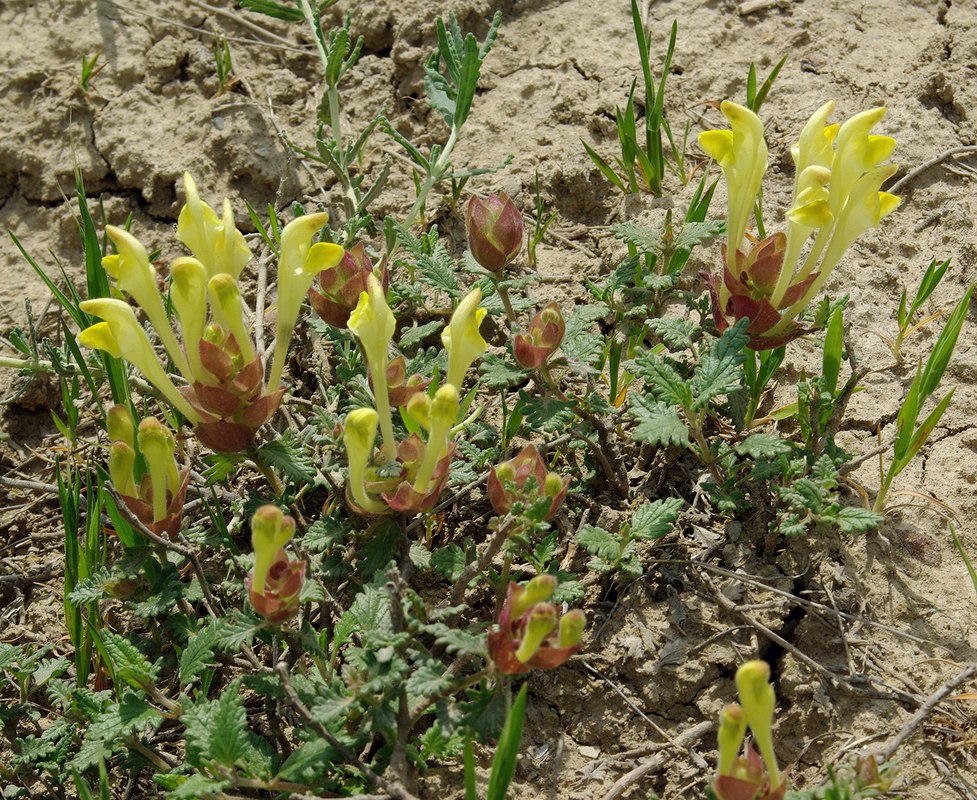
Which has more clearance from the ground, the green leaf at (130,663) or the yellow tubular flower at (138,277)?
the yellow tubular flower at (138,277)

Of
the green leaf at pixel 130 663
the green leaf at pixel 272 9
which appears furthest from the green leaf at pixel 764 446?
the green leaf at pixel 272 9

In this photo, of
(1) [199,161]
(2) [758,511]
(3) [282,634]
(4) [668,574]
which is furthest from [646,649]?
(1) [199,161]

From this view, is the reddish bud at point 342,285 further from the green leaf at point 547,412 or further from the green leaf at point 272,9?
the green leaf at point 272,9

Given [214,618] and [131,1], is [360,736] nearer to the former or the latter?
[214,618]

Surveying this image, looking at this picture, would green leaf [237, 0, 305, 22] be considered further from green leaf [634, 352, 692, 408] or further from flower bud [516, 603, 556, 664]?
flower bud [516, 603, 556, 664]

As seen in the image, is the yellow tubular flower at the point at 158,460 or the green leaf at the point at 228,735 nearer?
the green leaf at the point at 228,735

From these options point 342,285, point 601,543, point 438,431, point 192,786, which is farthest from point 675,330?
point 192,786
